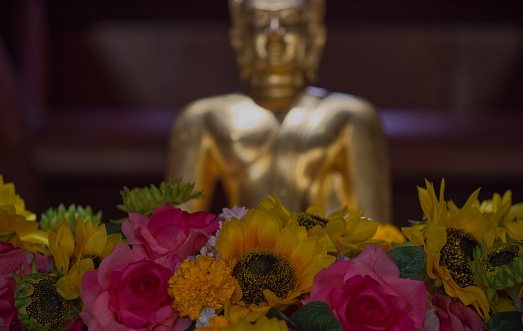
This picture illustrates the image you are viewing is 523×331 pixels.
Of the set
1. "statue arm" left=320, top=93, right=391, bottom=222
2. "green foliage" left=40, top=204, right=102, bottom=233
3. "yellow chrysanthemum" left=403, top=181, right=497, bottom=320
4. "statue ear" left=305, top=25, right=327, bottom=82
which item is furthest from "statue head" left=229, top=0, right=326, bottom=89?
"yellow chrysanthemum" left=403, top=181, right=497, bottom=320

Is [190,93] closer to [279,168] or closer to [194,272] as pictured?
[279,168]

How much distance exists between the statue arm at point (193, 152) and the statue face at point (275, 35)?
17 centimetres

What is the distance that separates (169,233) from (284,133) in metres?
0.98

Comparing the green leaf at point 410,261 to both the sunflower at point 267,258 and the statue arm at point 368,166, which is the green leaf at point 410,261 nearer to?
the sunflower at point 267,258

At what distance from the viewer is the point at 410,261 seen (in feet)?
1.74

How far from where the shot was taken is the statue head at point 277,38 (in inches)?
58.1

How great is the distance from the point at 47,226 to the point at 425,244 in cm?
35

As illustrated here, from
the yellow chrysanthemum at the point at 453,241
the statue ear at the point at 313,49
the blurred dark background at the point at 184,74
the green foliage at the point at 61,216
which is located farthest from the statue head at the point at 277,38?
the yellow chrysanthemum at the point at 453,241

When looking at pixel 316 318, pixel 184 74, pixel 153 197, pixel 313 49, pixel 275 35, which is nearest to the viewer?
pixel 316 318

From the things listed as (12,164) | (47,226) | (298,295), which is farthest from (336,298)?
(12,164)

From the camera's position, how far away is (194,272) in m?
0.50

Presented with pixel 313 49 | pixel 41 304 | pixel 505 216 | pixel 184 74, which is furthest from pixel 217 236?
pixel 184 74

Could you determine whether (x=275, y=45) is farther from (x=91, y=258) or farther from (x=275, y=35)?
(x=91, y=258)

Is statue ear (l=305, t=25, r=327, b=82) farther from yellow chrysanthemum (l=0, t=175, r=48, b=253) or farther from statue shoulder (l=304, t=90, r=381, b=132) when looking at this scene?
yellow chrysanthemum (l=0, t=175, r=48, b=253)
